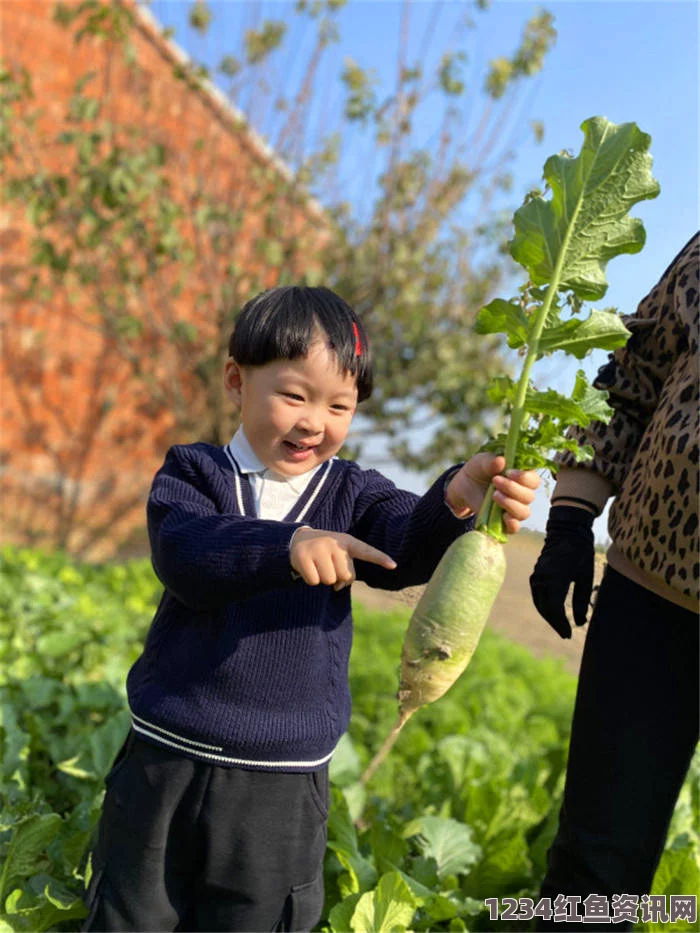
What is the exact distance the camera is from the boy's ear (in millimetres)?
1753

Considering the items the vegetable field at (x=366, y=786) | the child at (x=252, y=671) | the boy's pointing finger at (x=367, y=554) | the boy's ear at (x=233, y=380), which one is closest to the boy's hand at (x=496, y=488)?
the child at (x=252, y=671)

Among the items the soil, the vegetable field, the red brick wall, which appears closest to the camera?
the vegetable field

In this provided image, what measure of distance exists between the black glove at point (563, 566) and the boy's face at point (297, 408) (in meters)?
0.49

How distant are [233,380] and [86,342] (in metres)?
6.89

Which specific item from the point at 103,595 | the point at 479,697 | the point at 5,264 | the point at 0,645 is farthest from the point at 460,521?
the point at 5,264

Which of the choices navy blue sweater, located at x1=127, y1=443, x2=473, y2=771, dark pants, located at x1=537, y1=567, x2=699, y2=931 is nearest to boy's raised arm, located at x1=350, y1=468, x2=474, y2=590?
navy blue sweater, located at x1=127, y1=443, x2=473, y2=771

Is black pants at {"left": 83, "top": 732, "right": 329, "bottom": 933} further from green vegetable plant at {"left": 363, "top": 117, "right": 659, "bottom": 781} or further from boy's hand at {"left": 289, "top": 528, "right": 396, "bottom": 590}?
boy's hand at {"left": 289, "top": 528, "right": 396, "bottom": 590}

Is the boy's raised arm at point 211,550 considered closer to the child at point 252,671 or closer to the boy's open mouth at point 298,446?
the child at point 252,671

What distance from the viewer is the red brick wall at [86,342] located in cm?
696

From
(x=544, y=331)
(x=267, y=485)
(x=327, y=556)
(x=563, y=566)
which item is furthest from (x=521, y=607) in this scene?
(x=327, y=556)

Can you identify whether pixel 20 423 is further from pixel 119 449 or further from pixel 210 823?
pixel 210 823

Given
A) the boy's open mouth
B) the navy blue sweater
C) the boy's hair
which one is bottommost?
the navy blue sweater

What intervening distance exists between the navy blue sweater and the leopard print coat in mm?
344

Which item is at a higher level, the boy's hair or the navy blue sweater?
the boy's hair
